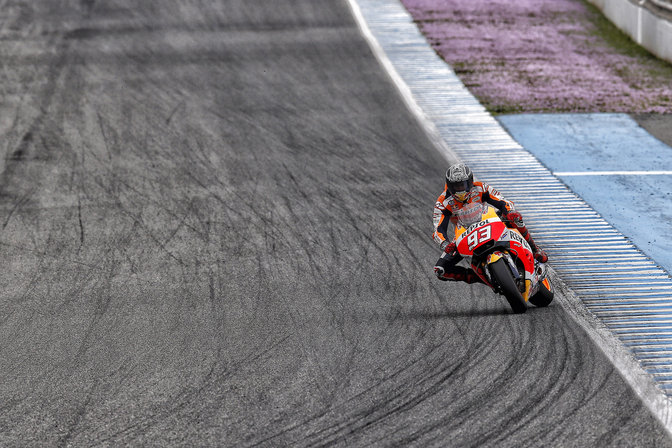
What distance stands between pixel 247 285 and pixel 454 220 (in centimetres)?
268

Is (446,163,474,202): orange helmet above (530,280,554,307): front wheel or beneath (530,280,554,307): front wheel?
above

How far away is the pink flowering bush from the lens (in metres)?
16.7

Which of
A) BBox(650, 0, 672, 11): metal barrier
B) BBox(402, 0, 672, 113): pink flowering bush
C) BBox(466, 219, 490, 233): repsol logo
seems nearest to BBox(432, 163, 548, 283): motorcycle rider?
BBox(466, 219, 490, 233): repsol logo

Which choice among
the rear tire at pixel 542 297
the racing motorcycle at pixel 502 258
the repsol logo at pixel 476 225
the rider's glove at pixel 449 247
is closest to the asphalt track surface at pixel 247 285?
the rear tire at pixel 542 297

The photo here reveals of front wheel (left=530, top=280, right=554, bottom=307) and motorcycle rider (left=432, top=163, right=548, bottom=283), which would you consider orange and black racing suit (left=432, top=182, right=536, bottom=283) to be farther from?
front wheel (left=530, top=280, right=554, bottom=307)

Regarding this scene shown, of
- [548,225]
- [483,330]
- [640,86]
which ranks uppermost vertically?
[483,330]

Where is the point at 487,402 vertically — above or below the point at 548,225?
above

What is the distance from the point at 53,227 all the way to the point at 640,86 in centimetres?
1338

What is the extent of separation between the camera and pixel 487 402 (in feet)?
22.6

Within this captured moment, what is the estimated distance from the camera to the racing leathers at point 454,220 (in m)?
8.70

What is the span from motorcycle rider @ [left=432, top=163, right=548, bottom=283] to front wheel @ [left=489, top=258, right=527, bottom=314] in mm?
531

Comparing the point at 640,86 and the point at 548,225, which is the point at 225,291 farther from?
the point at 640,86

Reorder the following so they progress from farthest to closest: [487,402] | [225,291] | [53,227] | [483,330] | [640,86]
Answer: [640,86], [53,227], [225,291], [483,330], [487,402]

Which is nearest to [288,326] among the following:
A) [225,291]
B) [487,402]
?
[225,291]
